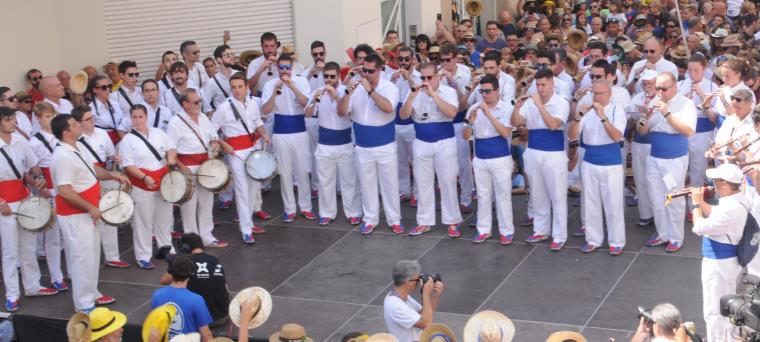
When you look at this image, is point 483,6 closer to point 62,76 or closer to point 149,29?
point 149,29

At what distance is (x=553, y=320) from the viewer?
1029 centimetres

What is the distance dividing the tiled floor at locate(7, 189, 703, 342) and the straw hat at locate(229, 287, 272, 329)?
1.97 m

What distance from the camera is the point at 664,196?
12.0 meters

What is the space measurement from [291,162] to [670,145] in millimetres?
4369

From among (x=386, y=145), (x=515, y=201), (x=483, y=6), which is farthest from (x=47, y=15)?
(x=483, y=6)

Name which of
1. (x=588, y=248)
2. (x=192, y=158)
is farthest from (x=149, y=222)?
(x=588, y=248)

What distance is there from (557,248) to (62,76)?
6.72 m

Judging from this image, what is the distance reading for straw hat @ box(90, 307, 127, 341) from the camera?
26.3 feet

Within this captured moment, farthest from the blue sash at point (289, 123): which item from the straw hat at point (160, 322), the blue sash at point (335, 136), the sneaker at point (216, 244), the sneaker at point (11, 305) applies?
the straw hat at point (160, 322)

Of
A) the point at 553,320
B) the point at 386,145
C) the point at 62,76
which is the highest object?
the point at 62,76

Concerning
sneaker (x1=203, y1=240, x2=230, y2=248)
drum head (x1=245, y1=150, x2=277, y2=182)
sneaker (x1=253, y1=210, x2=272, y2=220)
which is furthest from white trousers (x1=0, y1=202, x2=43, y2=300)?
sneaker (x1=253, y1=210, x2=272, y2=220)

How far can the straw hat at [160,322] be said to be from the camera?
8047mm

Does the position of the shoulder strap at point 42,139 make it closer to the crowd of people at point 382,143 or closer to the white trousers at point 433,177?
the crowd of people at point 382,143

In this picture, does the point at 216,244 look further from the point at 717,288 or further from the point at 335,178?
the point at 717,288
